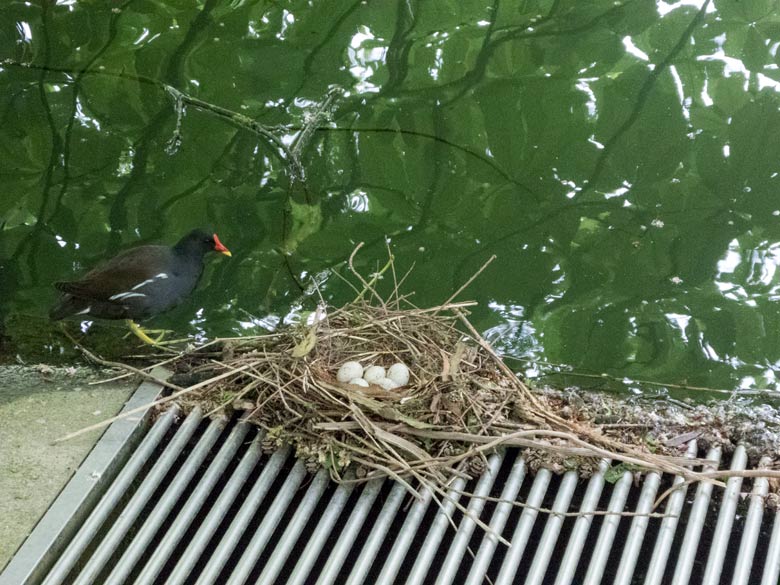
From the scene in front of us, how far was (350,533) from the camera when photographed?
210cm

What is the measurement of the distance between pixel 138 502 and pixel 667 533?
1.26 m

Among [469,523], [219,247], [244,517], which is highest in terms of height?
[219,247]

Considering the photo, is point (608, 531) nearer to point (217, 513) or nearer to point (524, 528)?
point (524, 528)

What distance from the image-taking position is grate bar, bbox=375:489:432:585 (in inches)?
78.9

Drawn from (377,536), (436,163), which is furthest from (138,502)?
(436,163)

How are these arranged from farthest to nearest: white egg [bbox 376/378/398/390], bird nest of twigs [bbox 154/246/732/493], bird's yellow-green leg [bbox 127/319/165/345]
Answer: bird's yellow-green leg [bbox 127/319/165/345]
white egg [bbox 376/378/398/390]
bird nest of twigs [bbox 154/246/732/493]

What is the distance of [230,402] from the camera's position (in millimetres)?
2426

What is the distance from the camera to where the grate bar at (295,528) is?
201 centimetres

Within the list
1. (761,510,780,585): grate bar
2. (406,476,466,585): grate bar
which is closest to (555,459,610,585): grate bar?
(406,476,466,585): grate bar

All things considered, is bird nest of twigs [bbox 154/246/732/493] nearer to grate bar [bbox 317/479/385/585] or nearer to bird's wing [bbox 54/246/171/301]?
grate bar [bbox 317/479/385/585]

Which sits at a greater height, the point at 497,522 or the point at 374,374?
the point at 374,374

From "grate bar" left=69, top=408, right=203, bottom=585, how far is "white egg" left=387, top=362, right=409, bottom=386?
21.1 inches

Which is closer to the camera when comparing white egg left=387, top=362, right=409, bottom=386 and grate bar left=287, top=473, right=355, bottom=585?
grate bar left=287, top=473, right=355, bottom=585

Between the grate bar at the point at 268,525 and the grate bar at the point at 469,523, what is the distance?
1.36 feet
